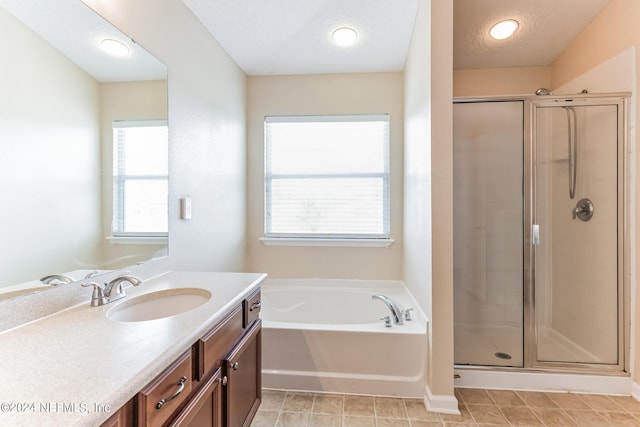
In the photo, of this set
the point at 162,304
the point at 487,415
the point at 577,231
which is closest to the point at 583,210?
the point at 577,231

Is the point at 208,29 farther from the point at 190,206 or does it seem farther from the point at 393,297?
the point at 393,297

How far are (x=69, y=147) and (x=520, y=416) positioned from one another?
98.8 inches

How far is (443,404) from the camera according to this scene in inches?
64.6

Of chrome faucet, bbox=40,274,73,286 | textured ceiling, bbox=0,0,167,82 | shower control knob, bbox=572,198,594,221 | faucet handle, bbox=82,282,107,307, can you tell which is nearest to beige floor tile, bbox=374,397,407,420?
faucet handle, bbox=82,282,107,307

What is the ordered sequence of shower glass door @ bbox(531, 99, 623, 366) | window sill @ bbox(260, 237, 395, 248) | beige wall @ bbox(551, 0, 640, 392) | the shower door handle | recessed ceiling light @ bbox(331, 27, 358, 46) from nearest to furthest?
beige wall @ bbox(551, 0, 640, 392)
shower glass door @ bbox(531, 99, 623, 366)
the shower door handle
recessed ceiling light @ bbox(331, 27, 358, 46)
window sill @ bbox(260, 237, 395, 248)

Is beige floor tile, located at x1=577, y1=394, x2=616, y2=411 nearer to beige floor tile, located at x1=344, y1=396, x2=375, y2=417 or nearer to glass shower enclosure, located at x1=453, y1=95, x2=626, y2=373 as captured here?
glass shower enclosure, located at x1=453, y1=95, x2=626, y2=373

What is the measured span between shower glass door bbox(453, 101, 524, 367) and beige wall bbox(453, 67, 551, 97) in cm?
69

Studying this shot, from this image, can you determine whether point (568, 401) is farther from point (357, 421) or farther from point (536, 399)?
point (357, 421)

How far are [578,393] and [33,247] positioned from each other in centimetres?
288

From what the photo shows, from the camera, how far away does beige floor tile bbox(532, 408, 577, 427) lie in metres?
1.55

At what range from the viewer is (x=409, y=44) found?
2273mm

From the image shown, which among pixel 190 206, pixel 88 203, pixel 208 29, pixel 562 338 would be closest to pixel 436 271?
pixel 562 338

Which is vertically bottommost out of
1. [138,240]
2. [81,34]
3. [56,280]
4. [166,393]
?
[166,393]

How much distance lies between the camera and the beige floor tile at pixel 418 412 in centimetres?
159
